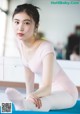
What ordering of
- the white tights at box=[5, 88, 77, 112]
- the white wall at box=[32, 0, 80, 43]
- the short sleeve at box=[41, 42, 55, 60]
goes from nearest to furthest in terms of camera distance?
1. the white tights at box=[5, 88, 77, 112]
2. the short sleeve at box=[41, 42, 55, 60]
3. the white wall at box=[32, 0, 80, 43]

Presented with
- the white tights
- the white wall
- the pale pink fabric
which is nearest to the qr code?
the white tights

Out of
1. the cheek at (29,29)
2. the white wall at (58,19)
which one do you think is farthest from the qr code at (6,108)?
the white wall at (58,19)

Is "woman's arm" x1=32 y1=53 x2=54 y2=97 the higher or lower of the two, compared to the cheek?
lower

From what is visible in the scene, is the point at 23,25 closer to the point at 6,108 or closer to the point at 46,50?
the point at 46,50

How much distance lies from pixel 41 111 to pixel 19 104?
0.28 ft

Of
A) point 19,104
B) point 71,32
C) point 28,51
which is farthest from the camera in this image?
point 71,32

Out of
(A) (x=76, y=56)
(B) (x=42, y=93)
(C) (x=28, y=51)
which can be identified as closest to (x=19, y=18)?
(C) (x=28, y=51)

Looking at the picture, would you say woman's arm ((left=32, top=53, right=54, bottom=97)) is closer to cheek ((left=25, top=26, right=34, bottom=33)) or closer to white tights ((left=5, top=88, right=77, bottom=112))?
white tights ((left=5, top=88, right=77, bottom=112))

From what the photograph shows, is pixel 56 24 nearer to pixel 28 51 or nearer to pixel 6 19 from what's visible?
pixel 6 19

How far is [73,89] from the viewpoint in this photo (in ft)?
3.47

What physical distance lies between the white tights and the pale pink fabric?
41 mm

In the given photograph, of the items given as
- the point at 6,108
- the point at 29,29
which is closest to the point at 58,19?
the point at 29,29

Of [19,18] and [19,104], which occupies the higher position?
[19,18]

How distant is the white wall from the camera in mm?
1342
